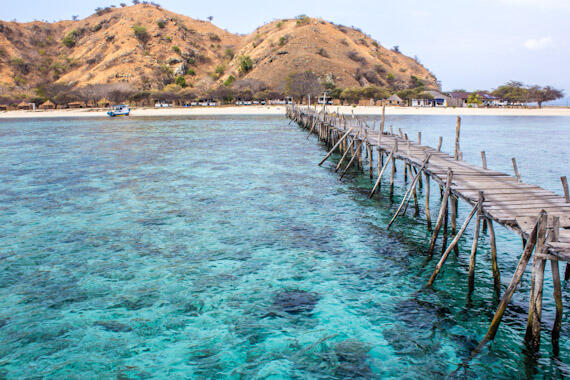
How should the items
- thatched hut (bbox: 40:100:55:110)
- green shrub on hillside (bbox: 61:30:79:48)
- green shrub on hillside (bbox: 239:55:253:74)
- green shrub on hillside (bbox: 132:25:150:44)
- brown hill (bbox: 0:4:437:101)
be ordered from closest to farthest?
thatched hut (bbox: 40:100:55:110)
brown hill (bbox: 0:4:437:101)
green shrub on hillside (bbox: 239:55:253:74)
green shrub on hillside (bbox: 132:25:150:44)
green shrub on hillside (bbox: 61:30:79:48)

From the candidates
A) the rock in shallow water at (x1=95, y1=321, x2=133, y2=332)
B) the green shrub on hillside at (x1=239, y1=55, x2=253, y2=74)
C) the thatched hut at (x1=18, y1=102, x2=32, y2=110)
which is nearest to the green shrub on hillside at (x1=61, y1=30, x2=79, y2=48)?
the thatched hut at (x1=18, y1=102, x2=32, y2=110)

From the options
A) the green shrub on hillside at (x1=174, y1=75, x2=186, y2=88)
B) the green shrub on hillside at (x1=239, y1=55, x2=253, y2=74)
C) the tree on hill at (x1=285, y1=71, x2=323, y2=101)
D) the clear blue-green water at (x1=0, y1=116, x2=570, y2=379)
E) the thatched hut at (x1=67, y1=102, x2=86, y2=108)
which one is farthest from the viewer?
the green shrub on hillside at (x1=239, y1=55, x2=253, y2=74)

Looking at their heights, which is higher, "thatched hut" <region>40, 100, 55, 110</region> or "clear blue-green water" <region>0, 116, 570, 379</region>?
"thatched hut" <region>40, 100, 55, 110</region>

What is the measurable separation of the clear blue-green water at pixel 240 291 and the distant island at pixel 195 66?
7709cm

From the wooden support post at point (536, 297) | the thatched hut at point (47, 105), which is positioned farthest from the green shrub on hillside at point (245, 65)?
the wooden support post at point (536, 297)

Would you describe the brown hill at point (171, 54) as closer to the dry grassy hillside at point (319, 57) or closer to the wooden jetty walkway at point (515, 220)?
the dry grassy hillside at point (319, 57)

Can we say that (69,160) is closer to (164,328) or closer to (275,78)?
(164,328)

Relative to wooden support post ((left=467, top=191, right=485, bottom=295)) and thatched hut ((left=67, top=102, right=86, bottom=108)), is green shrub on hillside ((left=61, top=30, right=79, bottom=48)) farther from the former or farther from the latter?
wooden support post ((left=467, top=191, right=485, bottom=295))

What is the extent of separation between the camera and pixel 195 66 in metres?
143

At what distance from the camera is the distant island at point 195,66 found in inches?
3743

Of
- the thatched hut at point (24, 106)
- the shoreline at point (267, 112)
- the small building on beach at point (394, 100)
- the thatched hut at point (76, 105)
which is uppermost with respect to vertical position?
the small building on beach at point (394, 100)

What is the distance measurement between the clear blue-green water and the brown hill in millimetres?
92122

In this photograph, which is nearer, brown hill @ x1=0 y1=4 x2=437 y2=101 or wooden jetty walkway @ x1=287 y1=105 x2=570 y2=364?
wooden jetty walkway @ x1=287 y1=105 x2=570 y2=364

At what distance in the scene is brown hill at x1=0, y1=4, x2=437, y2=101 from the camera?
118 m
